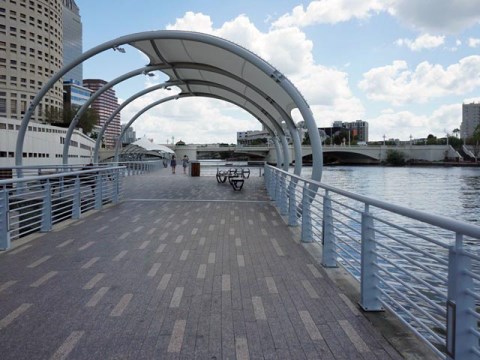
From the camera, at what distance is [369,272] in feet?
12.2

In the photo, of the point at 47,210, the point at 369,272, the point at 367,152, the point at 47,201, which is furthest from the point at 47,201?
the point at 367,152

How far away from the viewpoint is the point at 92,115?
279 feet

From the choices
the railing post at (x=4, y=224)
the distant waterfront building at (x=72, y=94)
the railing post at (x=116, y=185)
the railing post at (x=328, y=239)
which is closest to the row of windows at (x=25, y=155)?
the railing post at (x=116, y=185)

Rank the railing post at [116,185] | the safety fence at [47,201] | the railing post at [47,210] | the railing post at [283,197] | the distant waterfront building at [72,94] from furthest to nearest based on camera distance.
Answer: the distant waterfront building at [72,94] < the railing post at [116,185] < the railing post at [283,197] < the railing post at [47,210] < the safety fence at [47,201]

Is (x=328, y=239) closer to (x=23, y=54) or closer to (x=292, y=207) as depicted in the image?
(x=292, y=207)

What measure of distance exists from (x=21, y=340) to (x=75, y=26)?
625ft

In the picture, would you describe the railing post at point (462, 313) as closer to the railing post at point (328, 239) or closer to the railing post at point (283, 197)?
the railing post at point (328, 239)

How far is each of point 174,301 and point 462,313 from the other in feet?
8.04

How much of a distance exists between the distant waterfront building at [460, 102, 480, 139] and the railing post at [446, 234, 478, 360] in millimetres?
178485

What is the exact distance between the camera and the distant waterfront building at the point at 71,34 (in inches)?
6511

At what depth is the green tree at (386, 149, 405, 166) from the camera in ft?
250

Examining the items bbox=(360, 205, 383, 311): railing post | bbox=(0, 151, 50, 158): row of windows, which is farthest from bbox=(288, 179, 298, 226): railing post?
bbox=(0, 151, 50, 158): row of windows

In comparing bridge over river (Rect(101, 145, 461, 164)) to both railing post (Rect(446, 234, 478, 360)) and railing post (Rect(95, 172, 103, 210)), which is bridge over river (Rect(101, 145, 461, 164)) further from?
railing post (Rect(446, 234, 478, 360))

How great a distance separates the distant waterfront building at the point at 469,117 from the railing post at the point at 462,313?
178m
